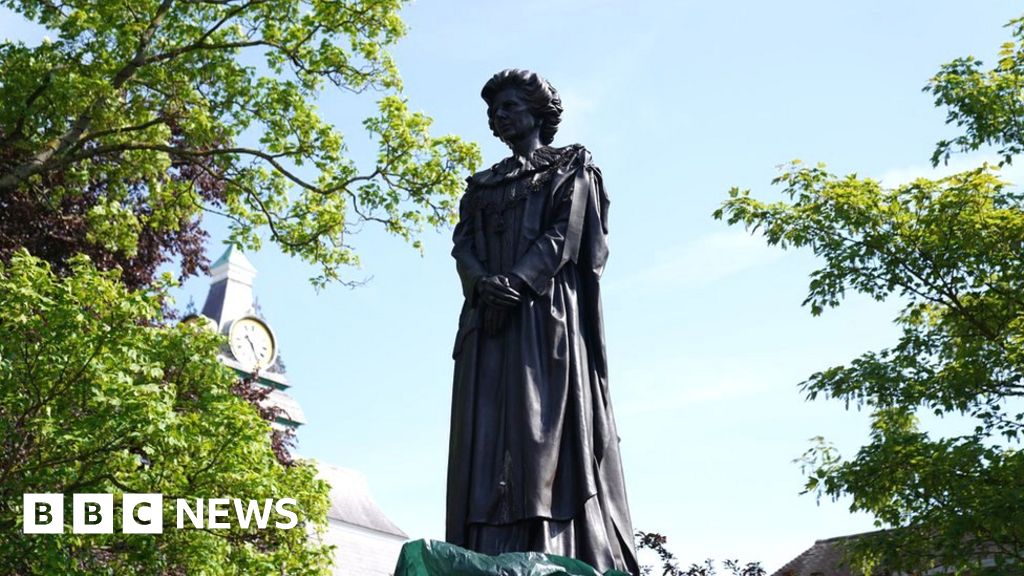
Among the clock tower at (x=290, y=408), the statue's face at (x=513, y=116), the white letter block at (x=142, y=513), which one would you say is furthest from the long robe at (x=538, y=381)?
the clock tower at (x=290, y=408)

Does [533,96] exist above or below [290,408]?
below

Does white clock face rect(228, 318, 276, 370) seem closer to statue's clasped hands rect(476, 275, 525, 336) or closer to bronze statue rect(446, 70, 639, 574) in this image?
bronze statue rect(446, 70, 639, 574)

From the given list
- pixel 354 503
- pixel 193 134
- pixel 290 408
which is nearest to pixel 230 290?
pixel 290 408

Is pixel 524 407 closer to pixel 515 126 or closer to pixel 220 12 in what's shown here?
pixel 515 126

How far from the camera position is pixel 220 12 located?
2105 centimetres

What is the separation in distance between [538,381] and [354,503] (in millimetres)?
49308

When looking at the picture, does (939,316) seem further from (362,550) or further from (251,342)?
(251,342)

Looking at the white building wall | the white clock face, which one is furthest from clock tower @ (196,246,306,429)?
the white building wall

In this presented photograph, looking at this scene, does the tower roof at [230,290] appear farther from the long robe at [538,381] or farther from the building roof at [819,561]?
the long robe at [538,381]

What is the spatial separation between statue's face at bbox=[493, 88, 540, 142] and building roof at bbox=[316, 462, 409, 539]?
45980mm

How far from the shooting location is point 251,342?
66.3 m

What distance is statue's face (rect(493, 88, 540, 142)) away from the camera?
23.4 feet

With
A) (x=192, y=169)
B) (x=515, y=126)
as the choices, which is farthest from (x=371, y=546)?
(x=515, y=126)

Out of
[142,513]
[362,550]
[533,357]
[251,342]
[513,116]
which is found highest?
[251,342]
